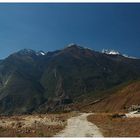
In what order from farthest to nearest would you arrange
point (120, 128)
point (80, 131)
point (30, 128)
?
point (120, 128)
point (30, 128)
point (80, 131)

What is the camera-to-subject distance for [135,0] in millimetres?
30844

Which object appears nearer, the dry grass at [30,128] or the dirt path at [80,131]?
the dirt path at [80,131]

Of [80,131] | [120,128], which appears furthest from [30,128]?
[120,128]

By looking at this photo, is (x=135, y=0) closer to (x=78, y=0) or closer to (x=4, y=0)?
(x=78, y=0)

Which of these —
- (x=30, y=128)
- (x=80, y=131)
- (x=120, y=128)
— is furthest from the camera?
(x=120, y=128)

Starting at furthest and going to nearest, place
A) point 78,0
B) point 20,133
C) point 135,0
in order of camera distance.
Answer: point 20,133, point 135,0, point 78,0

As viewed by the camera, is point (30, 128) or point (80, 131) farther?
point (30, 128)

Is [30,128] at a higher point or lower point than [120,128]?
higher

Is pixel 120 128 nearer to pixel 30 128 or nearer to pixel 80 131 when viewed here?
pixel 80 131

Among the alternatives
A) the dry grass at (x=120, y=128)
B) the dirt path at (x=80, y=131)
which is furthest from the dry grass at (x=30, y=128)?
the dry grass at (x=120, y=128)

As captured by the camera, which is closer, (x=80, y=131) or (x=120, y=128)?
(x=80, y=131)

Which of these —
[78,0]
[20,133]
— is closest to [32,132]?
[20,133]

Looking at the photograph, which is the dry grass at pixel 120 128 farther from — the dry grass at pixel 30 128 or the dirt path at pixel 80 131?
the dry grass at pixel 30 128

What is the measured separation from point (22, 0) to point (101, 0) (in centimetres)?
690
